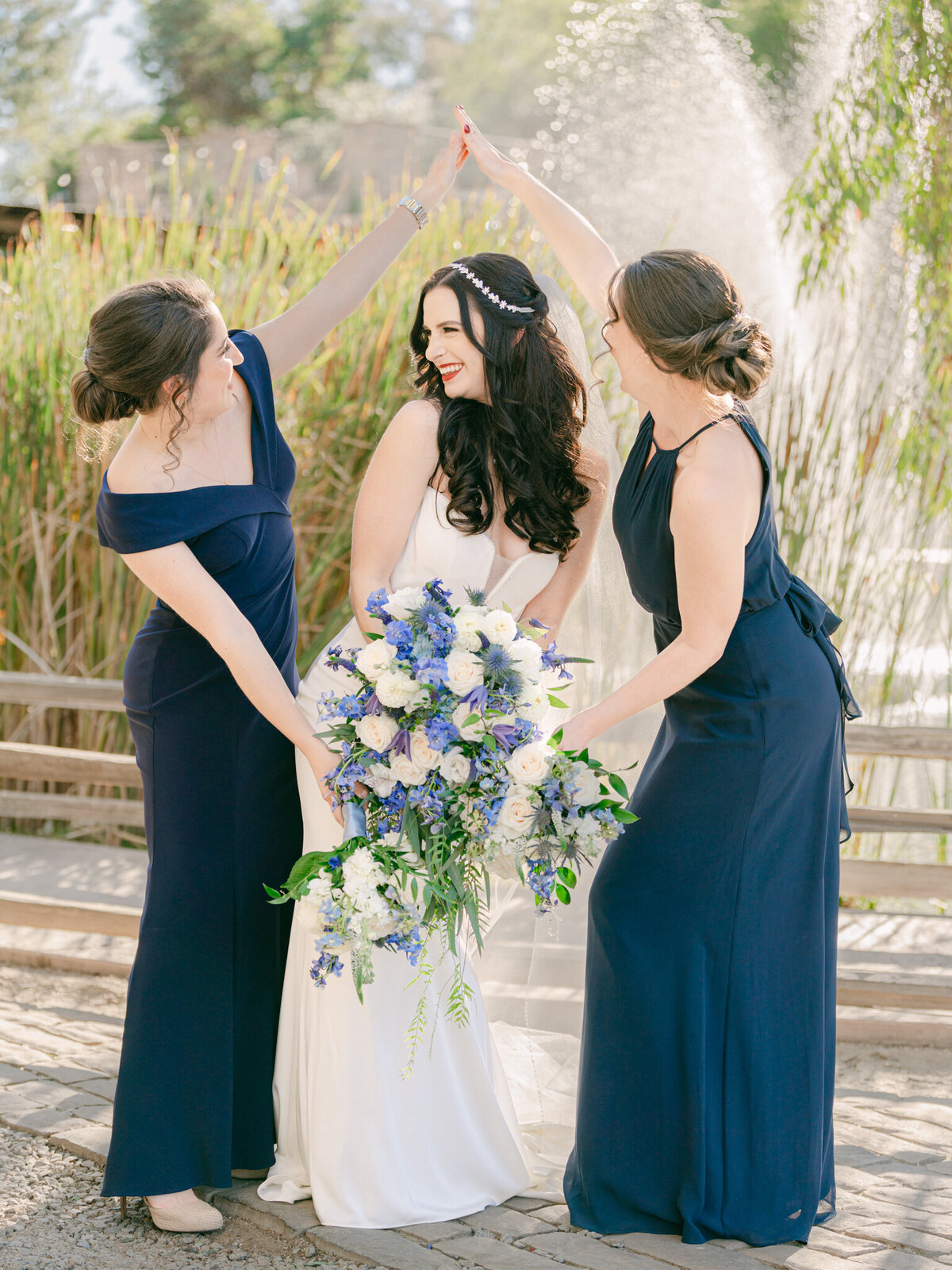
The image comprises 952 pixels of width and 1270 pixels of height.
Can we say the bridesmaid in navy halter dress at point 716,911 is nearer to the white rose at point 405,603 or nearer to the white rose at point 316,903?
the white rose at point 405,603

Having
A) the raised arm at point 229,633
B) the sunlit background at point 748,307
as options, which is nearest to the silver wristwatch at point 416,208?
the raised arm at point 229,633

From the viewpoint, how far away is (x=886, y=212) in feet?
26.9

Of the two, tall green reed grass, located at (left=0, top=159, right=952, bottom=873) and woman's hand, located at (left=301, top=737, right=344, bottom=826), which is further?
tall green reed grass, located at (left=0, top=159, right=952, bottom=873)

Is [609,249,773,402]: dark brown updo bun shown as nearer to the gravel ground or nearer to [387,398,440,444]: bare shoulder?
[387,398,440,444]: bare shoulder

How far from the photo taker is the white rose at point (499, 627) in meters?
2.44

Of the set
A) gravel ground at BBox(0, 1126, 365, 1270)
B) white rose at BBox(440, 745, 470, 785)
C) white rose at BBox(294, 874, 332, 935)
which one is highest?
white rose at BBox(440, 745, 470, 785)

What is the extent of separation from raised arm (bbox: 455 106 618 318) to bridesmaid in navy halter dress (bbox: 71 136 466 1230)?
0.94 m

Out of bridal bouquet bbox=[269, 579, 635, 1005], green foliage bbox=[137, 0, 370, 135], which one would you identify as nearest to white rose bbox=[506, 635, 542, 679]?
bridal bouquet bbox=[269, 579, 635, 1005]

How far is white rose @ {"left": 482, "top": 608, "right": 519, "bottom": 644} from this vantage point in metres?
2.44

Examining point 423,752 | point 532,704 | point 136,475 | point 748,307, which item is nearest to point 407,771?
point 423,752

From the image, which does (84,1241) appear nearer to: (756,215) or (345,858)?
(345,858)

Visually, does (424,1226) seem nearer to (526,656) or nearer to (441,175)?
(526,656)

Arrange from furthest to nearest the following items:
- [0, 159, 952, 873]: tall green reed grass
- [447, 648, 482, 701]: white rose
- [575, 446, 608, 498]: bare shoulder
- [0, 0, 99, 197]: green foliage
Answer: [0, 0, 99, 197]: green foliage
[0, 159, 952, 873]: tall green reed grass
[575, 446, 608, 498]: bare shoulder
[447, 648, 482, 701]: white rose

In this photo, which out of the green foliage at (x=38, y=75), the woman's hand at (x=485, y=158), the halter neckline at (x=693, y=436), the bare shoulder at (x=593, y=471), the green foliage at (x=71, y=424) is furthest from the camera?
the green foliage at (x=38, y=75)
